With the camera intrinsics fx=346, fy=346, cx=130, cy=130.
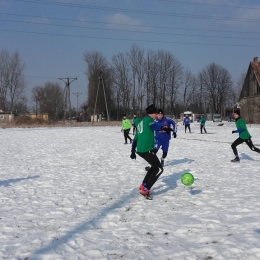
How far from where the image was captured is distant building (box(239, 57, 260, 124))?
60.0 m

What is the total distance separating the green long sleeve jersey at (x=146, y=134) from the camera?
7.45 meters

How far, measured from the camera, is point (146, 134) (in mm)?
7504

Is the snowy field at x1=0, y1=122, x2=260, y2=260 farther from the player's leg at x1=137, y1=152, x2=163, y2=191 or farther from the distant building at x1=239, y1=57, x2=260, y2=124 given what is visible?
the distant building at x1=239, y1=57, x2=260, y2=124

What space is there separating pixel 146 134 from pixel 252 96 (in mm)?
60998

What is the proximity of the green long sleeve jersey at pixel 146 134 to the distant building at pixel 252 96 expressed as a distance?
55060 millimetres

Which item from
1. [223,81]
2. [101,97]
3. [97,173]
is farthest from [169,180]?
[223,81]

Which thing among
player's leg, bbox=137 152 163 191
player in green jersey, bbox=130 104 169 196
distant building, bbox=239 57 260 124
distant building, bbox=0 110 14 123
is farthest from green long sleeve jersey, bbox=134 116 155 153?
distant building, bbox=0 110 14 123

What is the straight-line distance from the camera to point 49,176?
10562 millimetres

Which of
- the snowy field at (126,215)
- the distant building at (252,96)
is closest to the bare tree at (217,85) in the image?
the distant building at (252,96)

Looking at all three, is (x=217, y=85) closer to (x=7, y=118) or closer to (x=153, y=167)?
(x=7, y=118)

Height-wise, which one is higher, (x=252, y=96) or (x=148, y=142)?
(x=252, y=96)

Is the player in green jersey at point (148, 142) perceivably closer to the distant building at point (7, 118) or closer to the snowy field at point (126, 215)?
the snowy field at point (126, 215)

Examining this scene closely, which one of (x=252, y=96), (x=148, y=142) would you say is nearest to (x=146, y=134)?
(x=148, y=142)

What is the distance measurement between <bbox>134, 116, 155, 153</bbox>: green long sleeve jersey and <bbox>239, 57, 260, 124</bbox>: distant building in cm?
5506
